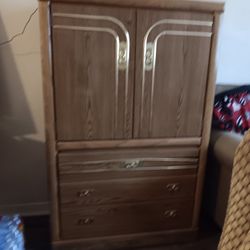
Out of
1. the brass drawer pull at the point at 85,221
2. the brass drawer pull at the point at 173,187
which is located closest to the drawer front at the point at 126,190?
the brass drawer pull at the point at 173,187

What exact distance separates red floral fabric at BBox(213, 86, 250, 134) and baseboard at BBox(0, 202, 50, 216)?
1.35m

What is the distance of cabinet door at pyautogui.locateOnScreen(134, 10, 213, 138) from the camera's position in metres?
1.48

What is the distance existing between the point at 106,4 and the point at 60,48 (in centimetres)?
31

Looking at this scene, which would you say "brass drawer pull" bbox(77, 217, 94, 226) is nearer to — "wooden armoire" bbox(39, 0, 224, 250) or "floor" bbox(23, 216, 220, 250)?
"wooden armoire" bbox(39, 0, 224, 250)

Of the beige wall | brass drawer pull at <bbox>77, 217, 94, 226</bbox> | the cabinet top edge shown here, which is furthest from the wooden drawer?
the cabinet top edge

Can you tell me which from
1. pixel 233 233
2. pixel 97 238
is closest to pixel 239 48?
pixel 233 233

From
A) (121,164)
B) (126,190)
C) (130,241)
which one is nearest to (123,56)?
(121,164)

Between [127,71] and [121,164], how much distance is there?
0.52m

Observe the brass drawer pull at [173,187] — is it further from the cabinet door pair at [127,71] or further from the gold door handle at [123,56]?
the gold door handle at [123,56]

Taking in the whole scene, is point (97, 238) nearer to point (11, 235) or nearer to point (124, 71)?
point (11, 235)

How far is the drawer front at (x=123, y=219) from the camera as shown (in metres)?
1.66

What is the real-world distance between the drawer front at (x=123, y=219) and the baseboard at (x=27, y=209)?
18.8 inches

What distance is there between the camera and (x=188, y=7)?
146 cm

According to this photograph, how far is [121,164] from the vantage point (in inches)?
A: 63.9
